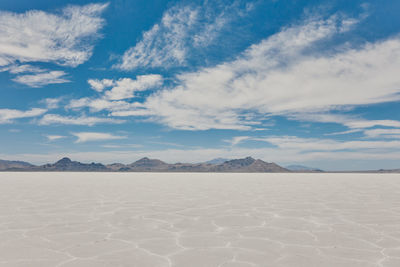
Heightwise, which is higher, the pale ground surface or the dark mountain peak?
the dark mountain peak

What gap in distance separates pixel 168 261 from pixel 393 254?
2680 millimetres

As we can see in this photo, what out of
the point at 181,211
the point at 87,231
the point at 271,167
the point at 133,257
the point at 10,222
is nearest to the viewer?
the point at 133,257

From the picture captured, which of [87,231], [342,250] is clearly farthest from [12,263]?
[342,250]

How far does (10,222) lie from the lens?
5641 mm

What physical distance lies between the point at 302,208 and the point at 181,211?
3.01 meters

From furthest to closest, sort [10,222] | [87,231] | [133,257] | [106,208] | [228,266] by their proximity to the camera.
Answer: [106,208] → [10,222] → [87,231] → [133,257] → [228,266]

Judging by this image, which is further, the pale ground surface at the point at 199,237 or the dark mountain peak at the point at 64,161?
the dark mountain peak at the point at 64,161

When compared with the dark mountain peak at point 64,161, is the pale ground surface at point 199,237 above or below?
below

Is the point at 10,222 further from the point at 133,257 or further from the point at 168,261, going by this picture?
the point at 168,261

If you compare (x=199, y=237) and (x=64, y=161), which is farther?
(x=64, y=161)

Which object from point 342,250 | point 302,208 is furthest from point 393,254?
point 302,208

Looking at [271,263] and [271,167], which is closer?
[271,263]

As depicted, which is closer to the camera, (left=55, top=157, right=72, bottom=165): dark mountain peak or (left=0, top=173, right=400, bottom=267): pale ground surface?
(left=0, top=173, right=400, bottom=267): pale ground surface

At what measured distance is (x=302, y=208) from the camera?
25.0ft
